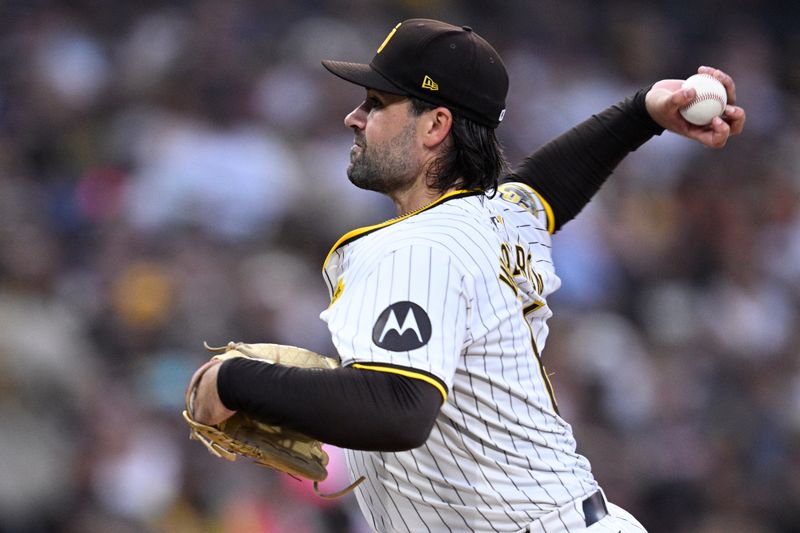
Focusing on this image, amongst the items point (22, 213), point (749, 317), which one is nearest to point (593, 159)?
point (22, 213)

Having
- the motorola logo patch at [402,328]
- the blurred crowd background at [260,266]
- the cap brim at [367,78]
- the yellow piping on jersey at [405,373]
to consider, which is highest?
the cap brim at [367,78]

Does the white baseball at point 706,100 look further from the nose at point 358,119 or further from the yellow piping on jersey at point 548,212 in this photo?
the nose at point 358,119

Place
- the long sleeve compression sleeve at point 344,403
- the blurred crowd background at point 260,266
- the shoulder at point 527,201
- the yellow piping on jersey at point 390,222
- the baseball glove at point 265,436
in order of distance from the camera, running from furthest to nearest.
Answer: the blurred crowd background at point 260,266
the shoulder at point 527,201
the yellow piping on jersey at point 390,222
the baseball glove at point 265,436
the long sleeve compression sleeve at point 344,403

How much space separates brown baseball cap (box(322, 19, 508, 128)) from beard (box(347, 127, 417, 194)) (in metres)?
0.12

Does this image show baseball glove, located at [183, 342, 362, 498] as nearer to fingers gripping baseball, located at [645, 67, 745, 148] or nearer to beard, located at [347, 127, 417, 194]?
beard, located at [347, 127, 417, 194]

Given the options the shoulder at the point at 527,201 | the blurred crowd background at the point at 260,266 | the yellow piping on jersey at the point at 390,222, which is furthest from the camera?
the blurred crowd background at the point at 260,266

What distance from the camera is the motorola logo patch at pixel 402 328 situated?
7.88ft

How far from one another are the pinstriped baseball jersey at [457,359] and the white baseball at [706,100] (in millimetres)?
660

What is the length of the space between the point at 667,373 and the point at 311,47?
332 centimetres

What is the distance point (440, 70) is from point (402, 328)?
748mm

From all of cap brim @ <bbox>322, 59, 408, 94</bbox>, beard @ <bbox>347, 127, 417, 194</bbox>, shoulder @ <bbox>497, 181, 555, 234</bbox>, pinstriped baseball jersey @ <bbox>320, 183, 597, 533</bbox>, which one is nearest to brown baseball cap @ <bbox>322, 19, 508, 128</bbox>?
cap brim @ <bbox>322, 59, 408, 94</bbox>

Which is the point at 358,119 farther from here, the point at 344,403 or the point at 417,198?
the point at 344,403

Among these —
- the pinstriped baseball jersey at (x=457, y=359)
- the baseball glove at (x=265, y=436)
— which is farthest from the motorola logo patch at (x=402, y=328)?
the baseball glove at (x=265, y=436)

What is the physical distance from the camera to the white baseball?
125 inches
